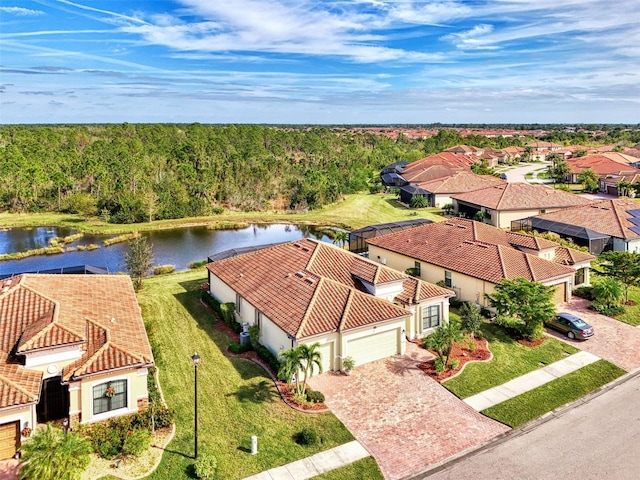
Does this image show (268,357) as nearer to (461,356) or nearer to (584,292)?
(461,356)

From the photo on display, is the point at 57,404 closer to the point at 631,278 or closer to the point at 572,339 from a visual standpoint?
the point at 572,339

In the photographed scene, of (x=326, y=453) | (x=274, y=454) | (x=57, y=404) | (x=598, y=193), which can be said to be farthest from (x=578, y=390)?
(x=598, y=193)

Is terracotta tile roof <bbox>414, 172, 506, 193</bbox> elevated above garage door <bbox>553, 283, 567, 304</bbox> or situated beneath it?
elevated above

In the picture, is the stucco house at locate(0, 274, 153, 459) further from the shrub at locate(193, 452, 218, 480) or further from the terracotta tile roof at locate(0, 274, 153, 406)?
the shrub at locate(193, 452, 218, 480)

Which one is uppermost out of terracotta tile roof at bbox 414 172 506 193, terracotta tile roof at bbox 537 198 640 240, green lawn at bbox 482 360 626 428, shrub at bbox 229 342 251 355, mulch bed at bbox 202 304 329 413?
terracotta tile roof at bbox 414 172 506 193

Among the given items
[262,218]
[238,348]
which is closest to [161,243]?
[262,218]

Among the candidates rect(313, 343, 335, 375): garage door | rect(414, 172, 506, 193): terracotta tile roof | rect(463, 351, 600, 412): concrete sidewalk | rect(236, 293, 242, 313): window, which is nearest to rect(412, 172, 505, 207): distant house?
rect(414, 172, 506, 193): terracotta tile roof
